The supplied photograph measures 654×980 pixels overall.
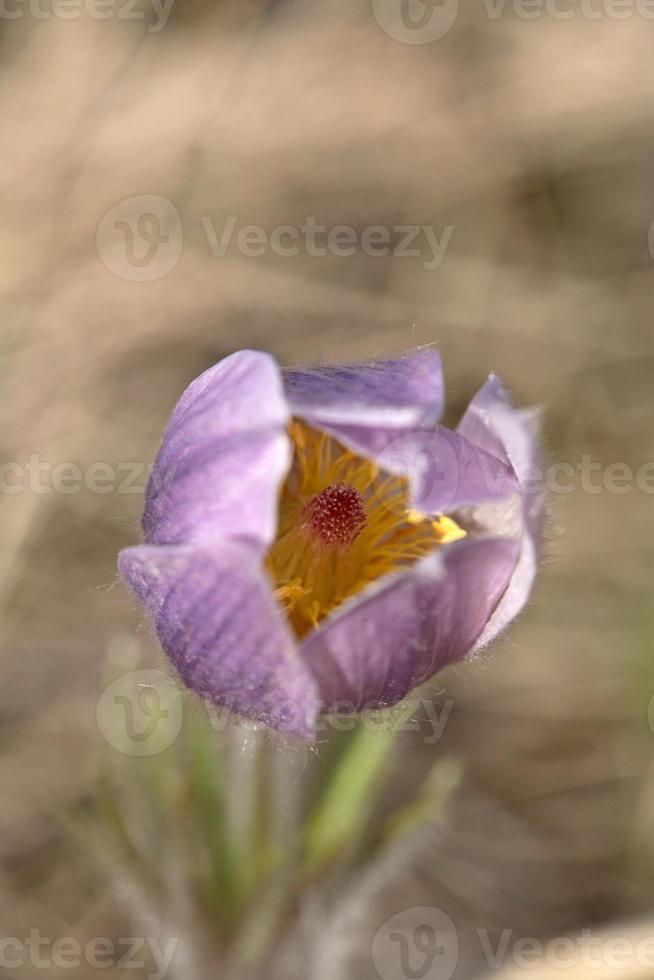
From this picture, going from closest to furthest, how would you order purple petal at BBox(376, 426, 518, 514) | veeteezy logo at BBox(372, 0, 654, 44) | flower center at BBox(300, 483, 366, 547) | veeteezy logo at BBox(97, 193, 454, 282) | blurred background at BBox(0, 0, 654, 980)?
1. purple petal at BBox(376, 426, 518, 514)
2. flower center at BBox(300, 483, 366, 547)
3. blurred background at BBox(0, 0, 654, 980)
4. veeteezy logo at BBox(97, 193, 454, 282)
5. veeteezy logo at BBox(372, 0, 654, 44)

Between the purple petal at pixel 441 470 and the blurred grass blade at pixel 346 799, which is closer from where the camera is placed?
the purple petal at pixel 441 470

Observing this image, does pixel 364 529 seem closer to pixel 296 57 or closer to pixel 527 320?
pixel 527 320

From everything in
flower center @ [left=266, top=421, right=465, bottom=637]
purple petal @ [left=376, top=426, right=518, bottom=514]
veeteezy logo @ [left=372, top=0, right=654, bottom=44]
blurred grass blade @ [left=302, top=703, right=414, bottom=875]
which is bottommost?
blurred grass blade @ [left=302, top=703, right=414, bottom=875]

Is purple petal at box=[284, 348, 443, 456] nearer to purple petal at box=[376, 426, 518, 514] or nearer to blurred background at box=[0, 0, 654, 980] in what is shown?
purple petal at box=[376, 426, 518, 514]

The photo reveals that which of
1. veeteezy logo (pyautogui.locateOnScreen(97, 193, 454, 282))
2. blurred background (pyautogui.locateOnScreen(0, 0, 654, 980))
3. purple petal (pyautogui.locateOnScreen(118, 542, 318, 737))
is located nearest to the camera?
purple petal (pyautogui.locateOnScreen(118, 542, 318, 737))

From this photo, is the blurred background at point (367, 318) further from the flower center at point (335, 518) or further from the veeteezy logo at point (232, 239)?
the flower center at point (335, 518)

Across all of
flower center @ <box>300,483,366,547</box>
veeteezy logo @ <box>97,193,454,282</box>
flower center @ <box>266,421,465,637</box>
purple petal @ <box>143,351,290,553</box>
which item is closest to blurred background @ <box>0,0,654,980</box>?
veeteezy logo @ <box>97,193,454,282</box>

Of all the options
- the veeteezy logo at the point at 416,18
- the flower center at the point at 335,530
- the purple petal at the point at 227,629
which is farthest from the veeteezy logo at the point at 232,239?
the purple petal at the point at 227,629

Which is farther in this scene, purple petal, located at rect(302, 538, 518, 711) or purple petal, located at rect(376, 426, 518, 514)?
purple petal, located at rect(376, 426, 518, 514)

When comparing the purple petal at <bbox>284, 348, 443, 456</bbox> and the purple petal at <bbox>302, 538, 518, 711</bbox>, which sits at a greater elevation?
the purple petal at <bbox>284, 348, 443, 456</bbox>
